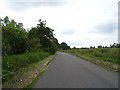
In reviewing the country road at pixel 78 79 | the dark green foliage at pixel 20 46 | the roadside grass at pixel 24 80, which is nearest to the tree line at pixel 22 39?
the dark green foliage at pixel 20 46

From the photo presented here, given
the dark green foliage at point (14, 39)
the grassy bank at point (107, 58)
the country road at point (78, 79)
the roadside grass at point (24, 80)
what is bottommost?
the roadside grass at point (24, 80)

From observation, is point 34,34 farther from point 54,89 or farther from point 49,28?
point 54,89

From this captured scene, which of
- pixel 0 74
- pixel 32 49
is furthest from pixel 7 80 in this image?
pixel 32 49

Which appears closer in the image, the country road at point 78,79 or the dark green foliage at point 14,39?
the country road at point 78,79

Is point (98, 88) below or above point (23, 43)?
below

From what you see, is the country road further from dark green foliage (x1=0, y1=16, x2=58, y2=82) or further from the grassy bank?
the grassy bank

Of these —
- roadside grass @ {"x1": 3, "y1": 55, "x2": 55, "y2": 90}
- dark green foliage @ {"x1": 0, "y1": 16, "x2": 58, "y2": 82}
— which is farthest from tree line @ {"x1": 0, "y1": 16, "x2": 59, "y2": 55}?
roadside grass @ {"x1": 3, "y1": 55, "x2": 55, "y2": 90}

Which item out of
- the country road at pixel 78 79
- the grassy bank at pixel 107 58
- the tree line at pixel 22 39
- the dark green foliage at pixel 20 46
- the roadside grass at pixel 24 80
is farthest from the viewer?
the tree line at pixel 22 39

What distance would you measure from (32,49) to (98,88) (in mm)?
27333

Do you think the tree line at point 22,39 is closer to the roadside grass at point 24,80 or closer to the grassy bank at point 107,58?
the roadside grass at point 24,80

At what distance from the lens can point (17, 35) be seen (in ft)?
94.3

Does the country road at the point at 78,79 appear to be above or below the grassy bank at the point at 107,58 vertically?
below

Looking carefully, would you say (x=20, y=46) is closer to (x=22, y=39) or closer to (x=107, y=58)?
(x=22, y=39)

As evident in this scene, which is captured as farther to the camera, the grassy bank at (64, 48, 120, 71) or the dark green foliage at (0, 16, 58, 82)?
the grassy bank at (64, 48, 120, 71)
